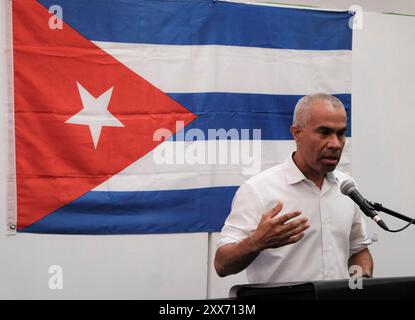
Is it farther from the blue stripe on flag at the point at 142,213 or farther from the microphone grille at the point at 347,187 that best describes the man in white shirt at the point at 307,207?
the blue stripe on flag at the point at 142,213

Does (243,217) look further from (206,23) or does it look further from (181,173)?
(206,23)

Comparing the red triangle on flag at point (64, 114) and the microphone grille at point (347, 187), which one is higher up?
→ the red triangle on flag at point (64, 114)

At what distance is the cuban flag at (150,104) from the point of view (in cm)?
355

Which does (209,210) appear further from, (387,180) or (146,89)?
(387,180)

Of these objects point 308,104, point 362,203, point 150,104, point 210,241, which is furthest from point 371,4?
point 362,203

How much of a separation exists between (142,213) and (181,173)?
1.04 ft

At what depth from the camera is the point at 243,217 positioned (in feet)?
7.62

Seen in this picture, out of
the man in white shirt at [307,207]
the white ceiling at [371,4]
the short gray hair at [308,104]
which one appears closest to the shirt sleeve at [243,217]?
the man in white shirt at [307,207]

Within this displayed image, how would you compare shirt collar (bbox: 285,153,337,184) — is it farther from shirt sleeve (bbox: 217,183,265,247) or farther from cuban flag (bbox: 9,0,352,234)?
cuban flag (bbox: 9,0,352,234)

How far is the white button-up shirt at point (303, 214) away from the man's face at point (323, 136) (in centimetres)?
10

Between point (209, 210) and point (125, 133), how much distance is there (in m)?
0.66

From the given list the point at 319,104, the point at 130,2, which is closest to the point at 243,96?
the point at 130,2

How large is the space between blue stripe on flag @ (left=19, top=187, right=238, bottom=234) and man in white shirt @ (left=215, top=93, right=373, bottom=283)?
137 centimetres

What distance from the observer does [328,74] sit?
4.14 m
